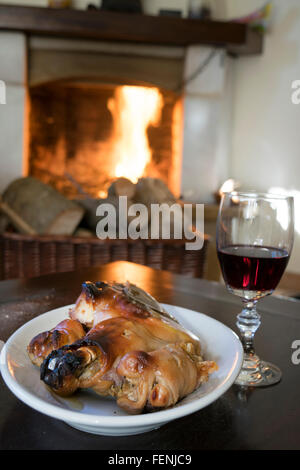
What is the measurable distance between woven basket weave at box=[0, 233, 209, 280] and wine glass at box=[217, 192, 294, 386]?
92 cm

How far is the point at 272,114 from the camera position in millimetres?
3281

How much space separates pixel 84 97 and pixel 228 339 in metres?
3.29

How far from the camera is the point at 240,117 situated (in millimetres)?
3506

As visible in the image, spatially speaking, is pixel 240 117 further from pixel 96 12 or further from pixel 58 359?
pixel 58 359

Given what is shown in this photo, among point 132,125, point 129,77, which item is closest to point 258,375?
point 129,77

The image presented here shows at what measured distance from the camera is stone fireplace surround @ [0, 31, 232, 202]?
304cm

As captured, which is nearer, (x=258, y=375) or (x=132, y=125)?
(x=258, y=375)

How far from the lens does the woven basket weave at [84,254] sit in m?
1.44

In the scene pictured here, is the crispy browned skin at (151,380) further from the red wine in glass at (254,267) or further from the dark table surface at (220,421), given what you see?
the red wine in glass at (254,267)

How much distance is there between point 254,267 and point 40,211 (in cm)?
126

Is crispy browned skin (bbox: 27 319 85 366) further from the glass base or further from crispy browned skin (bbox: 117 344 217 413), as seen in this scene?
the glass base

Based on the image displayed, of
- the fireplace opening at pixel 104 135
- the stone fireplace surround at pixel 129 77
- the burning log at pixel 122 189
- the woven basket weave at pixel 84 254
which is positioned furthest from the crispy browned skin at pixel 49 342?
the fireplace opening at pixel 104 135

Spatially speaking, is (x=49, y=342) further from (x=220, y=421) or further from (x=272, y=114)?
(x=272, y=114)
